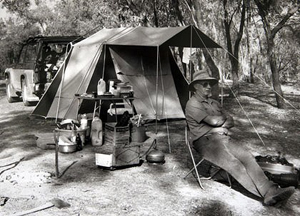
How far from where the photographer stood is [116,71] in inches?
338

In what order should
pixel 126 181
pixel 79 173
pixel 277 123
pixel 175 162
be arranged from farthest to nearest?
pixel 277 123 → pixel 175 162 → pixel 79 173 → pixel 126 181

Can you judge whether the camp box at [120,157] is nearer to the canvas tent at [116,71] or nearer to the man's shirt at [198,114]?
the man's shirt at [198,114]

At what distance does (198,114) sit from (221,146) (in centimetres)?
56

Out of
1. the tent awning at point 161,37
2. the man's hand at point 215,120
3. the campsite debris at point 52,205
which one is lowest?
the campsite debris at point 52,205

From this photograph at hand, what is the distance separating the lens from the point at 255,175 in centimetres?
419

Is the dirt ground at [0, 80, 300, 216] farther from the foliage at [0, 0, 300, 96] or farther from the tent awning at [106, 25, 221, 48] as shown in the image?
the foliage at [0, 0, 300, 96]

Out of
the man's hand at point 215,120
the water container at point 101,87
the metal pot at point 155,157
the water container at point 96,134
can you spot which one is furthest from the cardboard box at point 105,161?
the water container at point 101,87

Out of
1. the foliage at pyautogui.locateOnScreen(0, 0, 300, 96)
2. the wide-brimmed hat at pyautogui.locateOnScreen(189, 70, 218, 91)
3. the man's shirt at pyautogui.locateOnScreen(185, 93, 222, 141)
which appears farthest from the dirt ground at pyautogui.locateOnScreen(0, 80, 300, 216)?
the foliage at pyautogui.locateOnScreen(0, 0, 300, 96)

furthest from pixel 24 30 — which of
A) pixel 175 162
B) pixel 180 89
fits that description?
pixel 175 162

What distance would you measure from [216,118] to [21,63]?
950 cm

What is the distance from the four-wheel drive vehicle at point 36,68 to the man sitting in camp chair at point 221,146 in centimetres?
641

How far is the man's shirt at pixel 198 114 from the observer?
191 inches

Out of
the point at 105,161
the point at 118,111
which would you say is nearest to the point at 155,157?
the point at 105,161

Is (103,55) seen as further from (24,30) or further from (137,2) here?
(24,30)
